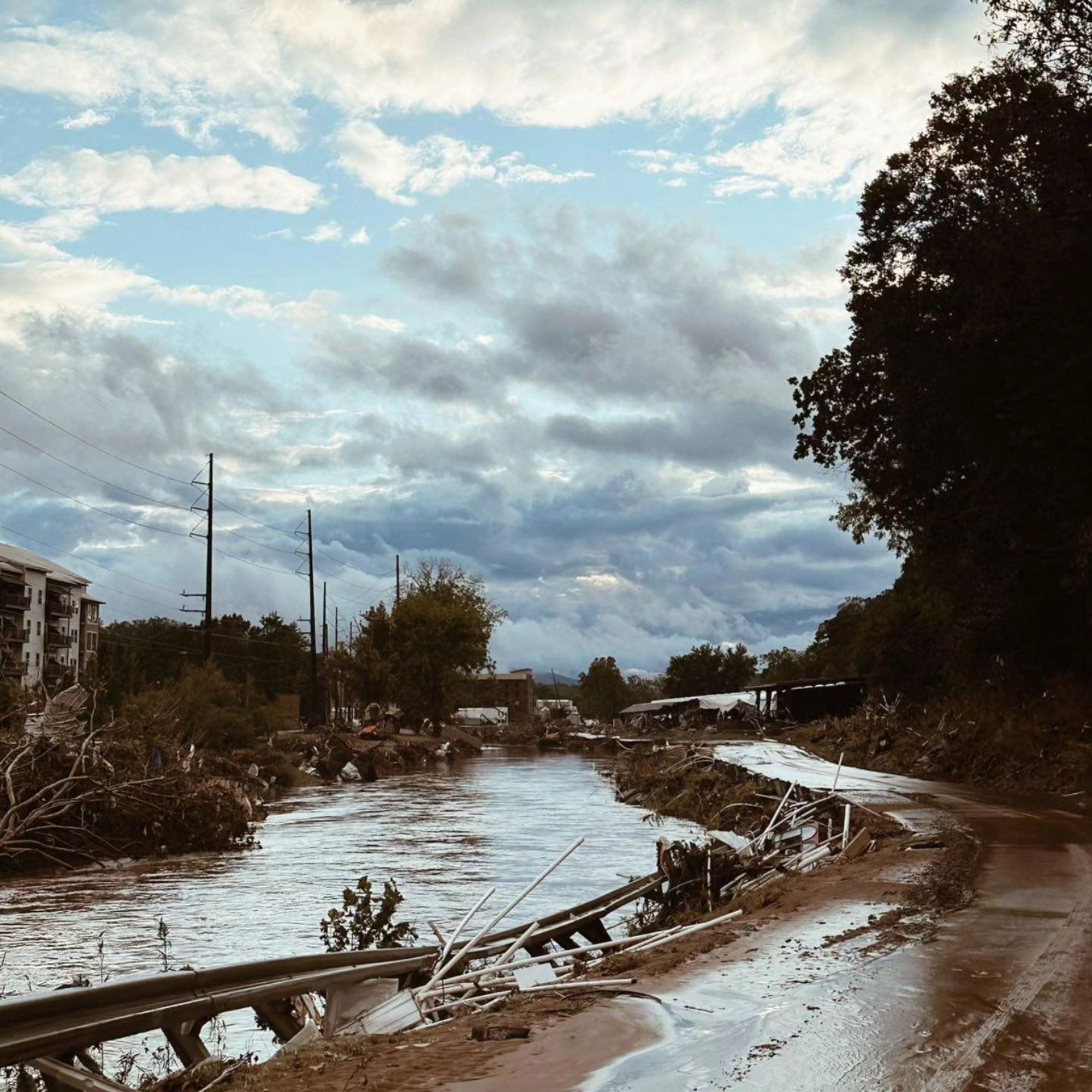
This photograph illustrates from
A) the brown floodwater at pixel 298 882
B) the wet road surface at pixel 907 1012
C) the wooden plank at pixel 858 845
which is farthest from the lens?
the wooden plank at pixel 858 845

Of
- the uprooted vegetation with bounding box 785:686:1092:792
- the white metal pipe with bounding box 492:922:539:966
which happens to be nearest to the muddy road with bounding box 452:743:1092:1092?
the white metal pipe with bounding box 492:922:539:966

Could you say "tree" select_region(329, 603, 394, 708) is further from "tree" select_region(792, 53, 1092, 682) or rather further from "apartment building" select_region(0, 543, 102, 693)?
"tree" select_region(792, 53, 1092, 682)

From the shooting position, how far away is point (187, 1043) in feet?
22.7

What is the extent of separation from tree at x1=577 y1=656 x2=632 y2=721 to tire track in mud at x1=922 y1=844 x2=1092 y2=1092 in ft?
511

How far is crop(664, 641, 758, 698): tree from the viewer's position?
128m

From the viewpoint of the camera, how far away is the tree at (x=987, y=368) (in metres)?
21.8

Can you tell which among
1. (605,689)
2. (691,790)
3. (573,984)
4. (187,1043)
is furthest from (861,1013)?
(605,689)

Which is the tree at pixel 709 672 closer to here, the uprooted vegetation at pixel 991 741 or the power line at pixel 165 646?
the power line at pixel 165 646

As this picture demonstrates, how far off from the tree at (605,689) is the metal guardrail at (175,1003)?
157m

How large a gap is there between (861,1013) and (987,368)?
64.0 feet

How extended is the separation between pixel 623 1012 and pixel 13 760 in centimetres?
1569

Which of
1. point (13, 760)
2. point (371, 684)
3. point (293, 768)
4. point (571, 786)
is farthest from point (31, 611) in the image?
point (13, 760)

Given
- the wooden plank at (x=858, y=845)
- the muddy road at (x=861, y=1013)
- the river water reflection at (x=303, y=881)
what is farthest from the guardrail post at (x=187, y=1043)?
the wooden plank at (x=858, y=845)

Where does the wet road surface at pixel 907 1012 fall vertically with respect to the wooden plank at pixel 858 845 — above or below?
above
